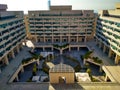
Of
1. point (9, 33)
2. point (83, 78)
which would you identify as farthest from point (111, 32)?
point (9, 33)

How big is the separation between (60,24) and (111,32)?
116 feet

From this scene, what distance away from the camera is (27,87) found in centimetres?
4128

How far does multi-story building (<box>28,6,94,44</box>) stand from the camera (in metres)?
87.8

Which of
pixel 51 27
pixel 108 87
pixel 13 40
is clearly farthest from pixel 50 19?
pixel 108 87

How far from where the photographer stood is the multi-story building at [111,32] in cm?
5908

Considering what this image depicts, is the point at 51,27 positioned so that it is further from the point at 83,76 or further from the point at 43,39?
the point at 83,76

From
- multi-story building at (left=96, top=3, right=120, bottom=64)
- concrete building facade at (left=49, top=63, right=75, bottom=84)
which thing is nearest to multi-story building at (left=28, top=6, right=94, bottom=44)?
multi-story building at (left=96, top=3, right=120, bottom=64)

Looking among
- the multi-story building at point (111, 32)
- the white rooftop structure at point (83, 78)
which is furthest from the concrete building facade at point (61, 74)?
the multi-story building at point (111, 32)

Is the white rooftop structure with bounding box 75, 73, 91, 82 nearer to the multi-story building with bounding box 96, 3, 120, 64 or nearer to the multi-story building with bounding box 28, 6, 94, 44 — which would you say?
the multi-story building with bounding box 96, 3, 120, 64

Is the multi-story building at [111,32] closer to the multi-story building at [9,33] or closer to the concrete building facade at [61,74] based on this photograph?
the concrete building facade at [61,74]

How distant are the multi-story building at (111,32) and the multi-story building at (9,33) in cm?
4612

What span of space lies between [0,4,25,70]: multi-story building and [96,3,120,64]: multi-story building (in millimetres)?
46122

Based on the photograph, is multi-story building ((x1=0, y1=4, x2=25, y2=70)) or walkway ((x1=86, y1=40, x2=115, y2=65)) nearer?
multi-story building ((x1=0, y1=4, x2=25, y2=70))

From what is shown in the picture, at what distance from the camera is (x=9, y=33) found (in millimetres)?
61812
